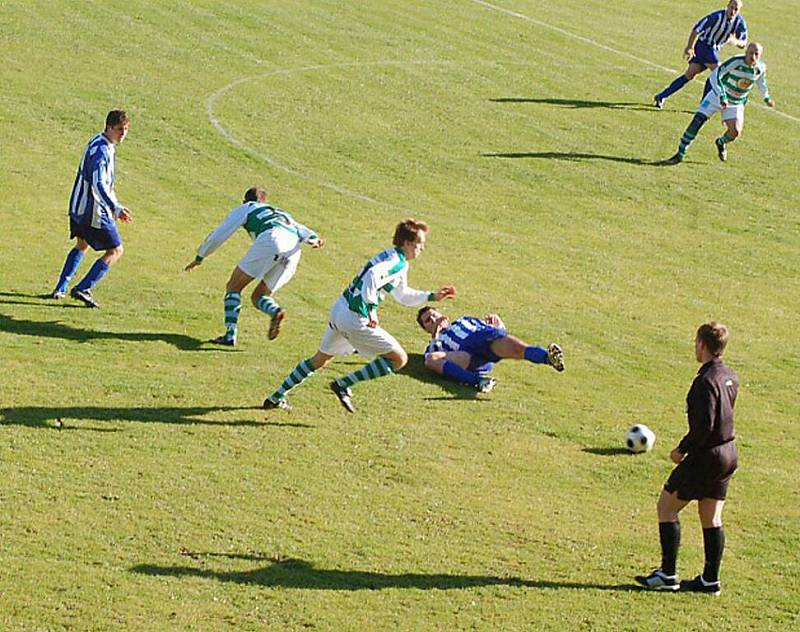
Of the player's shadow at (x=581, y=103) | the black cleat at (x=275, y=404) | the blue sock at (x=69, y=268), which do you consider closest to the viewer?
the black cleat at (x=275, y=404)

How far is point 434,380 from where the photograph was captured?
16922mm

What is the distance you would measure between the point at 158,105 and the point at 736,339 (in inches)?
566

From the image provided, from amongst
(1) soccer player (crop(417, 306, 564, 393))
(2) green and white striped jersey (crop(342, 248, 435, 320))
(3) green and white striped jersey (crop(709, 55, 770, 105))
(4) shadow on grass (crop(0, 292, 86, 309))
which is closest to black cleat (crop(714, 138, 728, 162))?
(3) green and white striped jersey (crop(709, 55, 770, 105))

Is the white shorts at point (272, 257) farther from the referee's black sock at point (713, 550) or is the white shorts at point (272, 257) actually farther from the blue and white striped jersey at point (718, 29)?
the blue and white striped jersey at point (718, 29)

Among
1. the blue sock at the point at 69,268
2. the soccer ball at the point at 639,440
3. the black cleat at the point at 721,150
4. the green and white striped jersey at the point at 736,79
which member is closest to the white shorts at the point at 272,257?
the blue sock at the point at 69,268

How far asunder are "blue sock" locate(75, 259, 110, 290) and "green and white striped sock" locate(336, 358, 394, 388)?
4.64 m

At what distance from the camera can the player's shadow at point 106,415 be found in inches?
571

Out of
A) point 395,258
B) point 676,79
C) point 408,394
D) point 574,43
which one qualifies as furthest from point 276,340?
point 574,43

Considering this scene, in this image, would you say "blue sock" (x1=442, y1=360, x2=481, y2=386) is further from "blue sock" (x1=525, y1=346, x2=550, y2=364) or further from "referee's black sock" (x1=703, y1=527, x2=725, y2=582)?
"referee's black sock" (x1=703, y1=527, x2=725, y2=582)

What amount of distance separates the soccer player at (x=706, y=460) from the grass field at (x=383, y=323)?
43 centimetres

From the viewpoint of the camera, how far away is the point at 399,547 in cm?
1255

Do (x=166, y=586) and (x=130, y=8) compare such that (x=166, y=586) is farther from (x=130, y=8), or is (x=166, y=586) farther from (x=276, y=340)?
(x=130, y=8)

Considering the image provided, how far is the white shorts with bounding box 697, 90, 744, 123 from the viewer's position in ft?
92.0

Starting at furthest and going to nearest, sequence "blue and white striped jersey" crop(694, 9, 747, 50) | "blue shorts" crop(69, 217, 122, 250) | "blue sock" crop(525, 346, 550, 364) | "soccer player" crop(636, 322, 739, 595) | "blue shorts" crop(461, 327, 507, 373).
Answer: "blue and white striped jersey" crop(694, 9, 747, 50), "blue shorts" crop(69, 217, 122, 250), "blue shorts" crop(461, 327, 507, 373), "blue sock" crop(525, 346, 550, 364), "soccer player" crop(636, 322, 739, 595)
